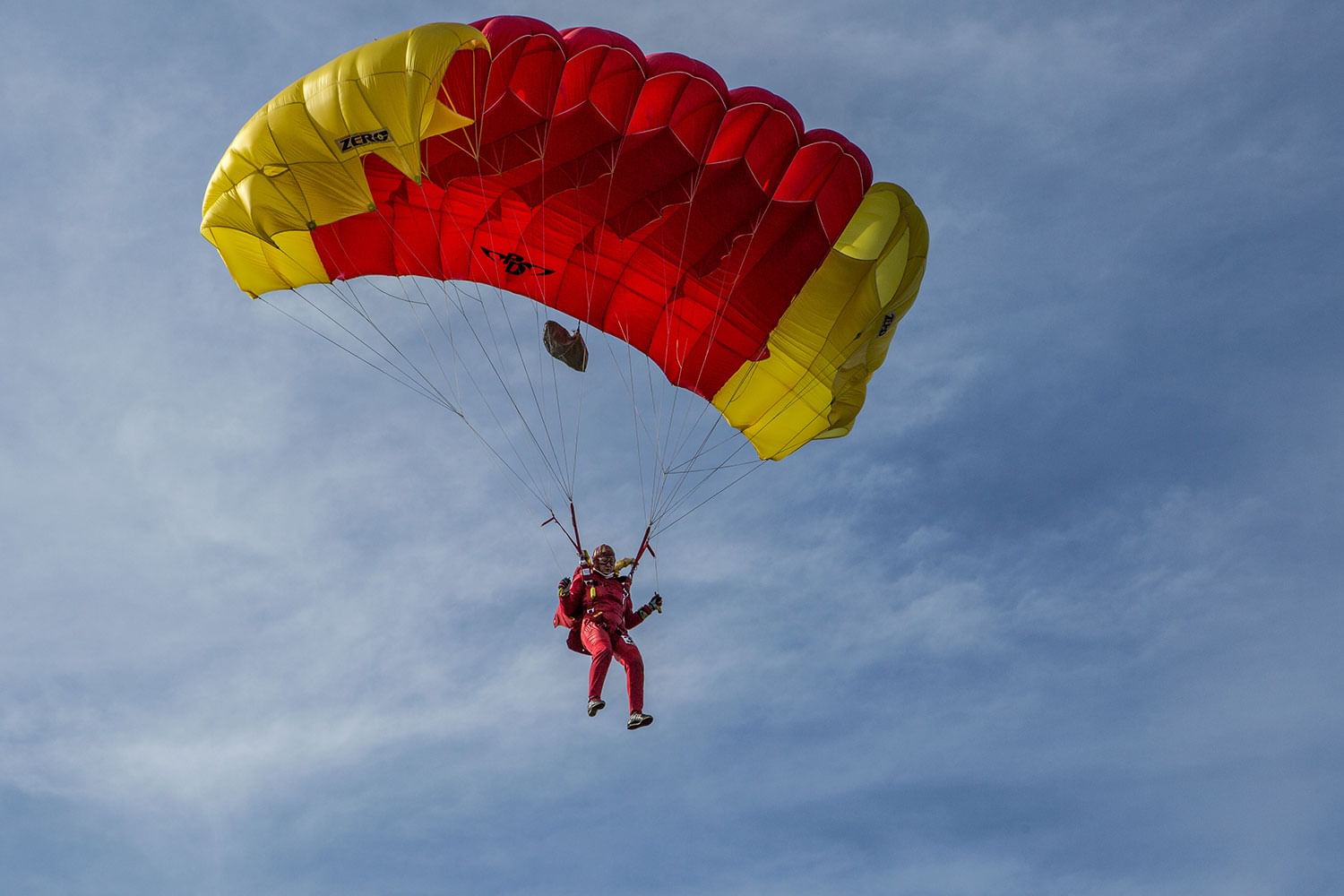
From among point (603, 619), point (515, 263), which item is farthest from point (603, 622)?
point (515, 263)

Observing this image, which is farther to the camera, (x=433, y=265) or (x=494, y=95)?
(x=433, y=265)

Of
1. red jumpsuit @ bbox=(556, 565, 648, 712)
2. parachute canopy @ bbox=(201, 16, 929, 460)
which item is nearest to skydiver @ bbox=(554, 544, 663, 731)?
red jumpsuit @ bbox=(556, 565, 648, 712)

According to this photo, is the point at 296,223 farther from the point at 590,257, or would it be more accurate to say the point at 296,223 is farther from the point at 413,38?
the point at 590,257

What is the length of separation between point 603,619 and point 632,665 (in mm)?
529

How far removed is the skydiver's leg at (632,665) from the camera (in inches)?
631

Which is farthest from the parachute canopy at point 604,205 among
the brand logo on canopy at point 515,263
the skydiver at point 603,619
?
the skydiver at point 603,619

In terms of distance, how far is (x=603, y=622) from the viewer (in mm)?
16188

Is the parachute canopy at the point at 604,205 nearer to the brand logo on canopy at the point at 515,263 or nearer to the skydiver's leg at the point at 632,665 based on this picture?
the brand logo on canopy at the point at 515,263

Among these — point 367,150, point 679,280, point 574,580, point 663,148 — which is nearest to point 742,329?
point 679,280

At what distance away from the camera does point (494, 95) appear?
53.4ft

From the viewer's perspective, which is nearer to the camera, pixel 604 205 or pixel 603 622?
pixel 603 622

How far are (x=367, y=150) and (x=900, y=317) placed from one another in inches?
227

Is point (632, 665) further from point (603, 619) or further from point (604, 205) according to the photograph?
point (604, 205)

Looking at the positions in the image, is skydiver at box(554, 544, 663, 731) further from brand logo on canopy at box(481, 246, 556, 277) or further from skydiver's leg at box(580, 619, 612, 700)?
brand logo on canopy at box(481, 246, 556, 277)
